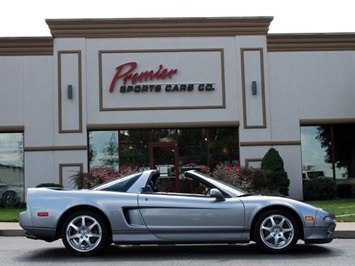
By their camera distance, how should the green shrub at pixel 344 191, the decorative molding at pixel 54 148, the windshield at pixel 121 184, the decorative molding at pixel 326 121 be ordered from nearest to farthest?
1. the windshield at pixel 121 184
2. the decorative molding at pixel 54 148
3. the decorative molding at pixel 326 121
4. the green shrub at pixel 344 191

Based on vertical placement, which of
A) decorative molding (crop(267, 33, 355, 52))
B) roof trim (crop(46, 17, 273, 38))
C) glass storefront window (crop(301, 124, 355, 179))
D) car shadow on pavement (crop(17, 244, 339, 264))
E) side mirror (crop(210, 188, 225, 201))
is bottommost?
car shadow on pavement (crop(17, 244, 339, 264))

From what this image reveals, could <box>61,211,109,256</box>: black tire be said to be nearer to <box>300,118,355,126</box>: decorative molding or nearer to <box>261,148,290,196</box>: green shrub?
<box>261,148,290,196</box>: green shrub

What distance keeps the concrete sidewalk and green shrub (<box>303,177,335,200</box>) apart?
25.6 ft

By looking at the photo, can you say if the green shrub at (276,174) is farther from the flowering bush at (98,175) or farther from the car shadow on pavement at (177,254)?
the car shadow on pavement at (177,254)

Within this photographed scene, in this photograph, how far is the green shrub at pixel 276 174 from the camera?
18312mm

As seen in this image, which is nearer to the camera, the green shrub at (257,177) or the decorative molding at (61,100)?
the green shrub at (257,177)

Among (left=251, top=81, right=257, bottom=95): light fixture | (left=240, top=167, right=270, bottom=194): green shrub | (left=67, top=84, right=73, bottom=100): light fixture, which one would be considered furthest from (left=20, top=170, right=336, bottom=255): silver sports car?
(left=251, top=81, right=257, bottom=95): light fixture

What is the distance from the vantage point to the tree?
786 inches

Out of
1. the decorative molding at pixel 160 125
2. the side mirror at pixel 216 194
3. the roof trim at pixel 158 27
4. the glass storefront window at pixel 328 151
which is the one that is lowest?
the side mirror at pixel 216 194

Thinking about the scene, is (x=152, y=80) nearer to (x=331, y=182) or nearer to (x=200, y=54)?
(x=200, y=54)

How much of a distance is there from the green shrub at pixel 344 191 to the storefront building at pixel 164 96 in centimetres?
42

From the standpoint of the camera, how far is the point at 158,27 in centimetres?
1959

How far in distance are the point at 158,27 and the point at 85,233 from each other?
1309cm

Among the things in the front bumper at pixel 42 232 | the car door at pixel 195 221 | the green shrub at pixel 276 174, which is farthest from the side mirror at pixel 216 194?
the green shrub at pixel 276 174
